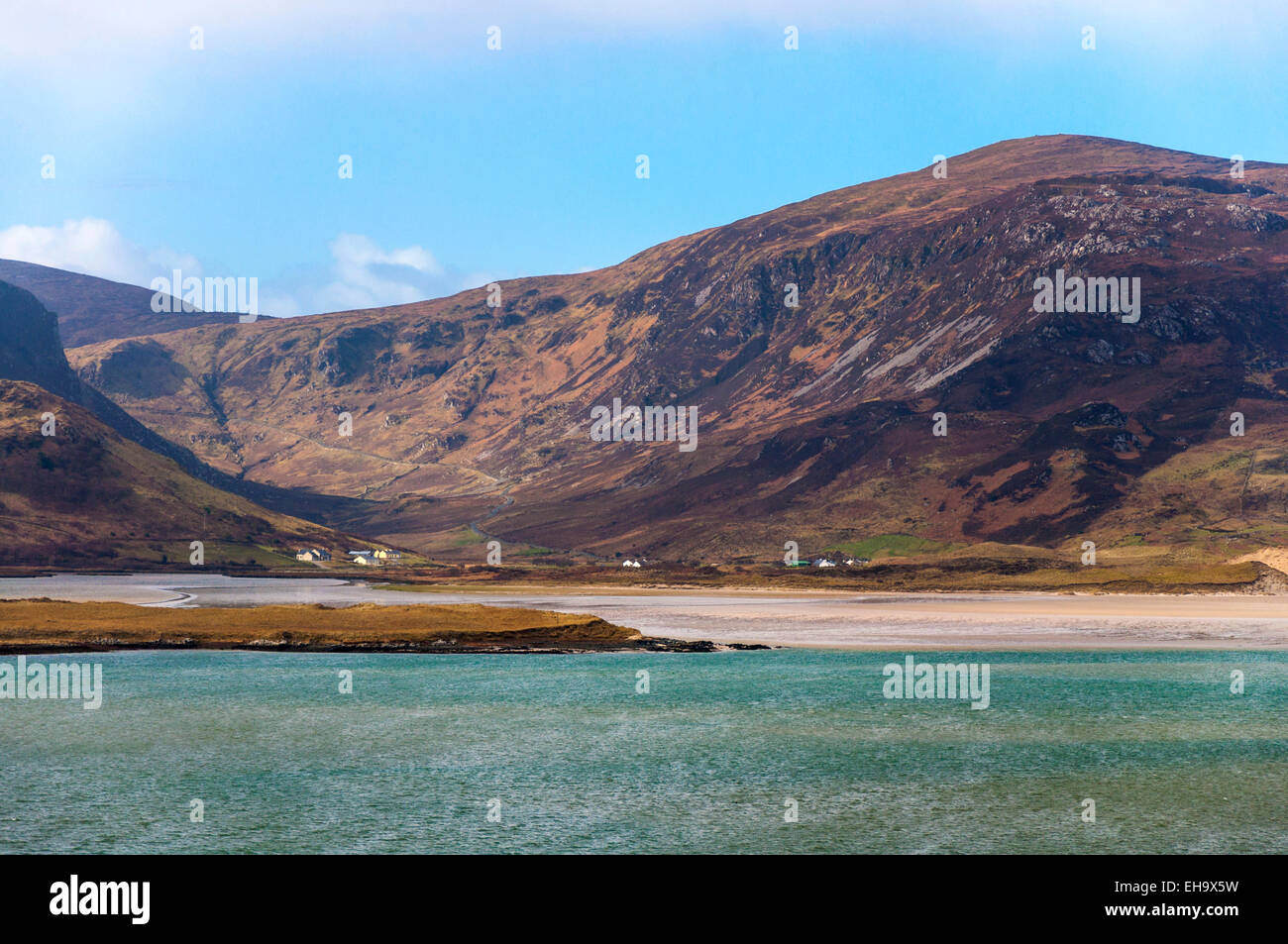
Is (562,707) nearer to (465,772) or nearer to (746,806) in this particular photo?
(465,772)

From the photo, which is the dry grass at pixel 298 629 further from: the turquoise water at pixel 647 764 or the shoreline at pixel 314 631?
the turquoise water at pixel 647 764

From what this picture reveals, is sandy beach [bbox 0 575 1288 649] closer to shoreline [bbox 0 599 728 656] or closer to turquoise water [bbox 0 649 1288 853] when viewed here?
shoreline [bbox 0 599 728 656]

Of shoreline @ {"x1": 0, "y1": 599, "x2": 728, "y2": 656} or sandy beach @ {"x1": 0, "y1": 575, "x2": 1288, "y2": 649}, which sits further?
sandy beach @ {"x1": 0, "y1": 575, "x2": 1288, "y2": 649}

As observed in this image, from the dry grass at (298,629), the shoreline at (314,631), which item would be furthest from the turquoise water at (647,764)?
the dry grass at (298,629)

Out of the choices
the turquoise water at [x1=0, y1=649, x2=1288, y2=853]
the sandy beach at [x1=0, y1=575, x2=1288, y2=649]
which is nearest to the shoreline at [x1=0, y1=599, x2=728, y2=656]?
the sandy beach at [x1=0, y1=575, x2=1288, y2=649]

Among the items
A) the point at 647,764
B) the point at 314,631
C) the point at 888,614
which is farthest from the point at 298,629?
the point at 888,614

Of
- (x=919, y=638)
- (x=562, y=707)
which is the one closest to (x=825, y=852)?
(x=562, y=707)

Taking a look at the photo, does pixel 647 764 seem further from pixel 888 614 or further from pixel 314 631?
pixel 888 614
